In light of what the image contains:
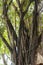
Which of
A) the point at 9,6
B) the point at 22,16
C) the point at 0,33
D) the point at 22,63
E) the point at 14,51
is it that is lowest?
the point at 22,63

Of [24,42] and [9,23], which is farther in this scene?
[24,42]

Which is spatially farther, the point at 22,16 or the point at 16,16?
the point at 16,16

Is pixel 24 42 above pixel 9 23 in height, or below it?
below

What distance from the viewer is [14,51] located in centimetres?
307

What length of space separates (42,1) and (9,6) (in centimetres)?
54

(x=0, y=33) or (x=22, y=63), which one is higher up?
(x=0, y=33)

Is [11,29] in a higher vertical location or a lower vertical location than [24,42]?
higher

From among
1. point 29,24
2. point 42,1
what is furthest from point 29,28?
point 42,1

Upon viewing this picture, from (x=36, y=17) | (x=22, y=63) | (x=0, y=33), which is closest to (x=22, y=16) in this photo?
(x=36, y=17)

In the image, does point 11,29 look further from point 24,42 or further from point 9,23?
point 24,42

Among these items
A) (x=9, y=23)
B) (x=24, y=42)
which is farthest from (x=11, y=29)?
(x=24, y=42)

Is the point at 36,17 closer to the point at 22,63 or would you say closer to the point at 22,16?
the point at 22,16

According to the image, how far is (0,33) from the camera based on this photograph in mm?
3150

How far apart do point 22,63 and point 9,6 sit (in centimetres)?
92
